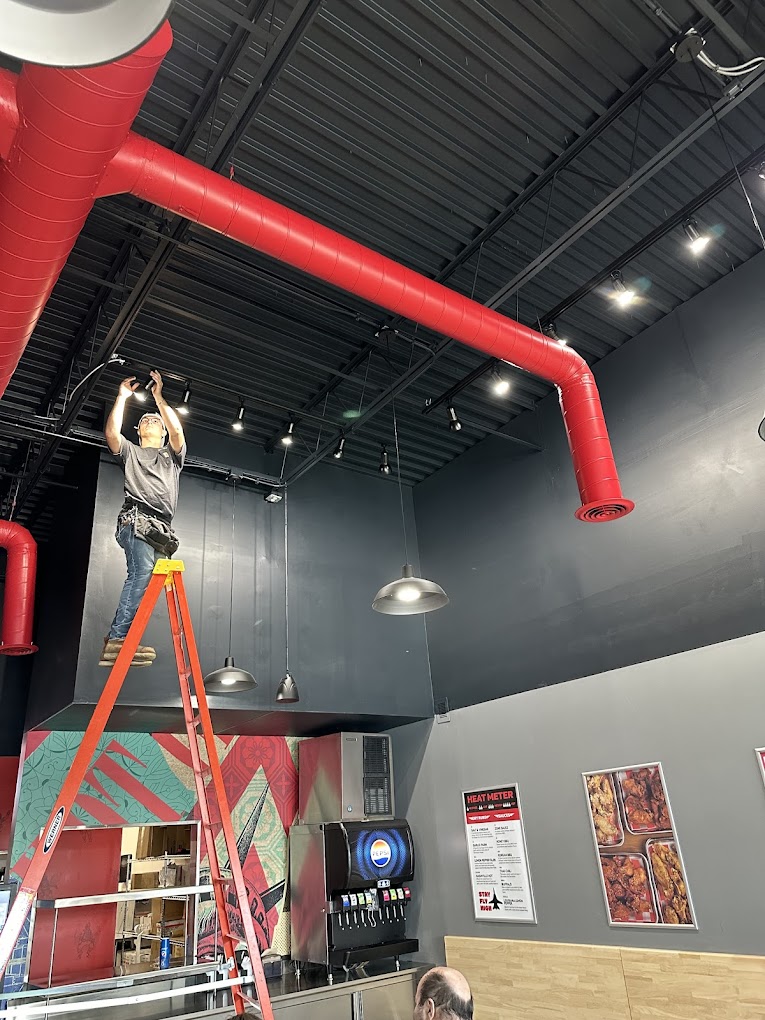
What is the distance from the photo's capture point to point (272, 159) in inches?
172

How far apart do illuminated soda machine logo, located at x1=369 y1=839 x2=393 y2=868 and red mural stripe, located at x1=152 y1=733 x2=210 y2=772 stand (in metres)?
1.73

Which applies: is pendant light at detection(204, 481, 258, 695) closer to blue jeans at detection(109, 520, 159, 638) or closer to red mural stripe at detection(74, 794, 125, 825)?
blue jeans at detection(109, 520, 159, 638)

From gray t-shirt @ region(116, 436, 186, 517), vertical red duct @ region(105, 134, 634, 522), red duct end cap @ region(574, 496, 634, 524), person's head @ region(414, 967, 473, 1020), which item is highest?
vertical red duct @ region(105, 134, 634, 522)

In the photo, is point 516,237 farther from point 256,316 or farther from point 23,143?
point 23,143

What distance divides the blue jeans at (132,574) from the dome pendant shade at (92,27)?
3021mm

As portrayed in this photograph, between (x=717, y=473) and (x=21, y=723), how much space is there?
22.7 ft

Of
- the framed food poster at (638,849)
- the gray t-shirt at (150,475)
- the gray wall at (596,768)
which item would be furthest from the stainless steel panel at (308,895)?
the gray t-shirt at (150,475)

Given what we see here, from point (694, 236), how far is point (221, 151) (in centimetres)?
297

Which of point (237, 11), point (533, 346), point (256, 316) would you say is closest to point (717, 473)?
point (533, 346)

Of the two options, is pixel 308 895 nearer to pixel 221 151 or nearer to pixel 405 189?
pixel 405 189

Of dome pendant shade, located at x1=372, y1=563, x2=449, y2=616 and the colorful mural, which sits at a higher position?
dome pendant shade, located at x1=372, y1=563, x2=449, y2=616

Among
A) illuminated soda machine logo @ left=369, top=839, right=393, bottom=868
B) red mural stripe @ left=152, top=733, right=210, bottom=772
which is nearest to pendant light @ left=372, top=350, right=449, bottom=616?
illuminated soda machine logo @ left=369, top=839, right=393, bottom=868

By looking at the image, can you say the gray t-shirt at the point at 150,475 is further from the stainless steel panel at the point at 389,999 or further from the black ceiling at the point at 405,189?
the stainless steel panel at the point at 389,999

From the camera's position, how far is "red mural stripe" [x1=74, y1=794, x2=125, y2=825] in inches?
243
